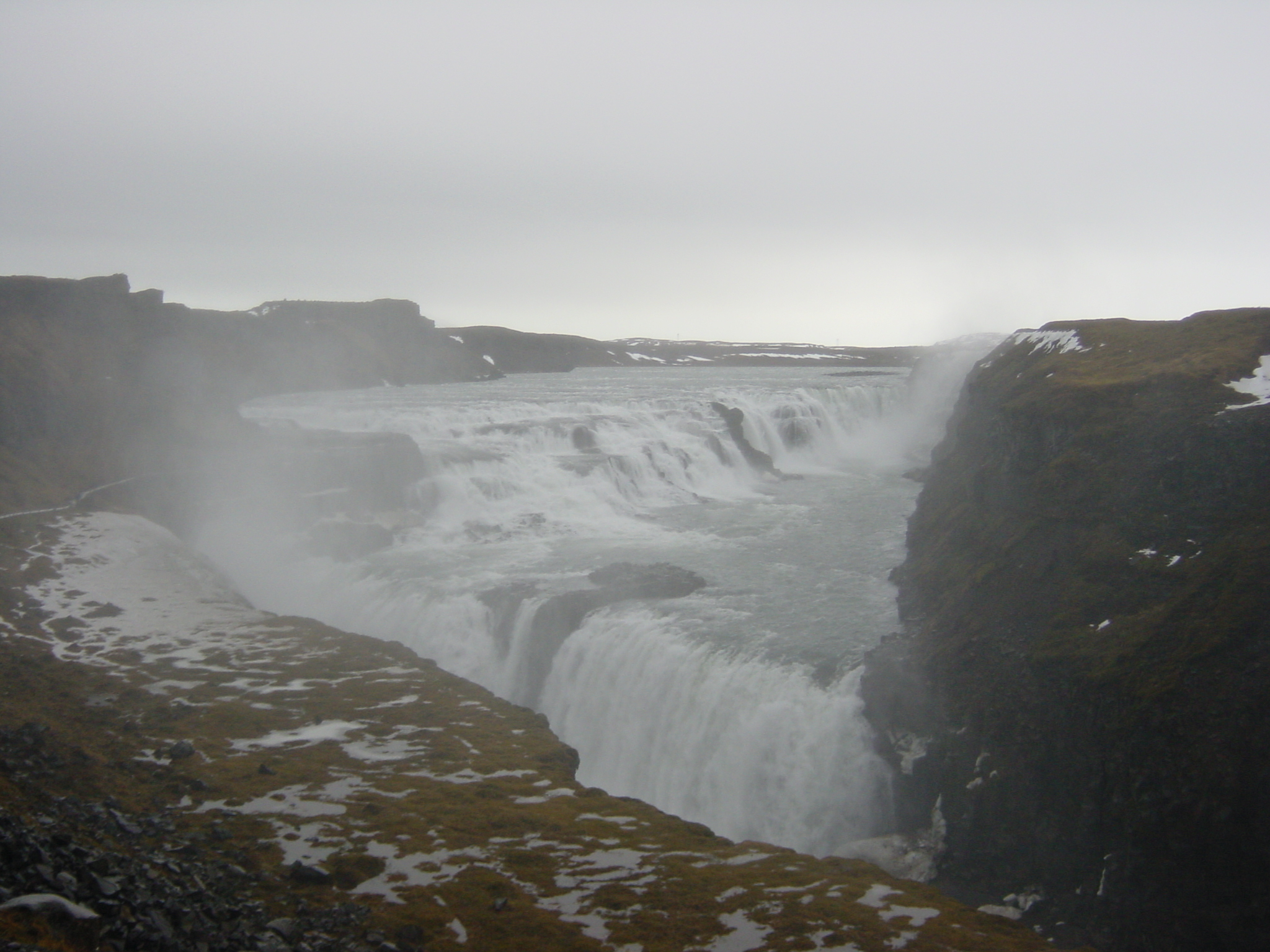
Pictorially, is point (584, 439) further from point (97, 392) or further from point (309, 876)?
point (309, 876)

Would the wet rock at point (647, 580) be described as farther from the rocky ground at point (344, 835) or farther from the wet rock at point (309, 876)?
the wet rock at point (309, 876)

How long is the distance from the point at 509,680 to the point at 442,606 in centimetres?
334

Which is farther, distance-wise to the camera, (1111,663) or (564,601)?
(564,601)

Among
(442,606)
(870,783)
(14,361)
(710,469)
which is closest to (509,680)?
(442,606)

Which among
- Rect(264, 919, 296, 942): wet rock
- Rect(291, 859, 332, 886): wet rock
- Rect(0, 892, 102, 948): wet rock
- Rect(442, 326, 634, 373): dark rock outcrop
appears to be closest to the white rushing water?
Rect(291, 859, 332, 886): wet rock

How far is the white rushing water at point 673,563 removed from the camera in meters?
15.8

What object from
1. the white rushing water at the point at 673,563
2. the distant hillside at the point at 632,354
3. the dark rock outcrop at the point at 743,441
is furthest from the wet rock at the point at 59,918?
the distant hillside at the point at 632,354

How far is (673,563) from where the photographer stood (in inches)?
1019

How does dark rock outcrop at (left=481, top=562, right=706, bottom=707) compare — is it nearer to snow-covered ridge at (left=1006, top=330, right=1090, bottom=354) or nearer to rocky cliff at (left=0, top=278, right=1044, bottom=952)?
rocky cliff at (left=0, top=278, right=1044, bottom=952)

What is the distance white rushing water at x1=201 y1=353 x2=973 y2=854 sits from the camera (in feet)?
52.0

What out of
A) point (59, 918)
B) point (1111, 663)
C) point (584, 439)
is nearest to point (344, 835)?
point (59, 918)

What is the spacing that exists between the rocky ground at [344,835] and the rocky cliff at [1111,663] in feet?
6.12

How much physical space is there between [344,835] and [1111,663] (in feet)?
35.5

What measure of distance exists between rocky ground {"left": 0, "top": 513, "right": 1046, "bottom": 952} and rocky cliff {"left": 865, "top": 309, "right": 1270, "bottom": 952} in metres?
1.87
